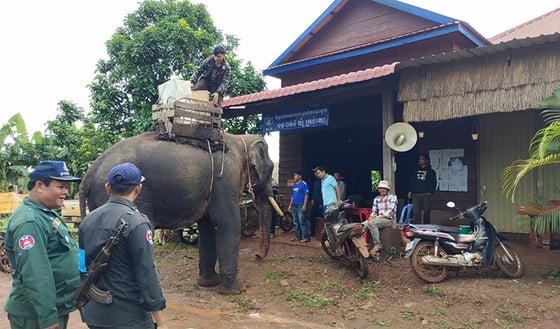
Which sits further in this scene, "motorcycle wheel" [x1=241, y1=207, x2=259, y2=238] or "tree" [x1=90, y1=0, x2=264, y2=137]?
"tree" [x1=90, y1=0, x2=264, y2=137]

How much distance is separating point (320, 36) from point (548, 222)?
8671 millimetres

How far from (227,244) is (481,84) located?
4.49 m

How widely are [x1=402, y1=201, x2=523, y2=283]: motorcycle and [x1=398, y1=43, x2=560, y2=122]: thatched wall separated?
1.57 meters

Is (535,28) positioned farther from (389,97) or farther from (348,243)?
(348,243)

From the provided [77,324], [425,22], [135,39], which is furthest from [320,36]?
[77,324]

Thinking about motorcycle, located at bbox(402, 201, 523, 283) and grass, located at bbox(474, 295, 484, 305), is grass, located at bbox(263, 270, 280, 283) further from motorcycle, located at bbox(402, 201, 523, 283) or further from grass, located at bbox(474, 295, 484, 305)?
grass, located at bbox(474, 295, 484, 305)

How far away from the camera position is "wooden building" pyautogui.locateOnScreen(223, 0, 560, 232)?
717cm

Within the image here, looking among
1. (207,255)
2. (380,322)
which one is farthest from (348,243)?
(207,255)

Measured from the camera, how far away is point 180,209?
6.20 metres

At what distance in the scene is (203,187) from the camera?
252 inches

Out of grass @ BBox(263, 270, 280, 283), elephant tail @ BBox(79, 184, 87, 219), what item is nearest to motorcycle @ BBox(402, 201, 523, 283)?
grass @ BBox(263, 270, 280, 283)

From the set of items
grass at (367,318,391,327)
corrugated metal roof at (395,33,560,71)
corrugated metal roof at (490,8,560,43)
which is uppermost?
corrugated metal roof at (490,8,560,43)

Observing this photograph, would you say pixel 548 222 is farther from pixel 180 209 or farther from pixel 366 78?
pixel 180 209

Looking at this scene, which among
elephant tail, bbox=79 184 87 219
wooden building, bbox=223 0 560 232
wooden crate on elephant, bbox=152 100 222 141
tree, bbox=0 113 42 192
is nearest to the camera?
elephant tail, bbox=79 184 87 219
